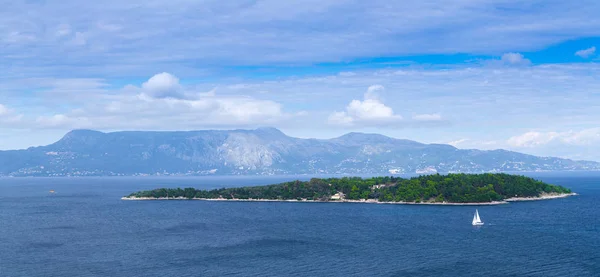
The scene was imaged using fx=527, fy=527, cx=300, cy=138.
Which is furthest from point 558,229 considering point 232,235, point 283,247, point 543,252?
point 232,235

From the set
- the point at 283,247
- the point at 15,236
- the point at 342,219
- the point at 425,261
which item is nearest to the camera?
the point at 425,261

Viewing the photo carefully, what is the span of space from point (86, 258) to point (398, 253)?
212ft

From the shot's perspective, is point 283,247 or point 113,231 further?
point 113,231

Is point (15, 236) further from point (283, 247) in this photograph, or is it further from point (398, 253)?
point (398, 253)

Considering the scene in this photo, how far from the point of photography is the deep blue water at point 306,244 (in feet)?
319

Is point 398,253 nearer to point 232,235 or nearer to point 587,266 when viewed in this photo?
point 587,266

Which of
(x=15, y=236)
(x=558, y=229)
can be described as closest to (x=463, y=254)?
(x=558, y=229)

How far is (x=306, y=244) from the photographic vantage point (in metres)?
123

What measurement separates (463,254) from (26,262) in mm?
88357

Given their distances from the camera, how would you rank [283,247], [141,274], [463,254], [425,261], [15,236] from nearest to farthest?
[141,274]
[425,261]
[463,254]
[283,247]
[15,236]

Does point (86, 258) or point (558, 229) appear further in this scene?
point (558, 229)

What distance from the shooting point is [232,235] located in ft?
457

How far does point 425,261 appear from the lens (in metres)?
102

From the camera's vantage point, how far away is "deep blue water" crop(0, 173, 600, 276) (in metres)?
97.1
